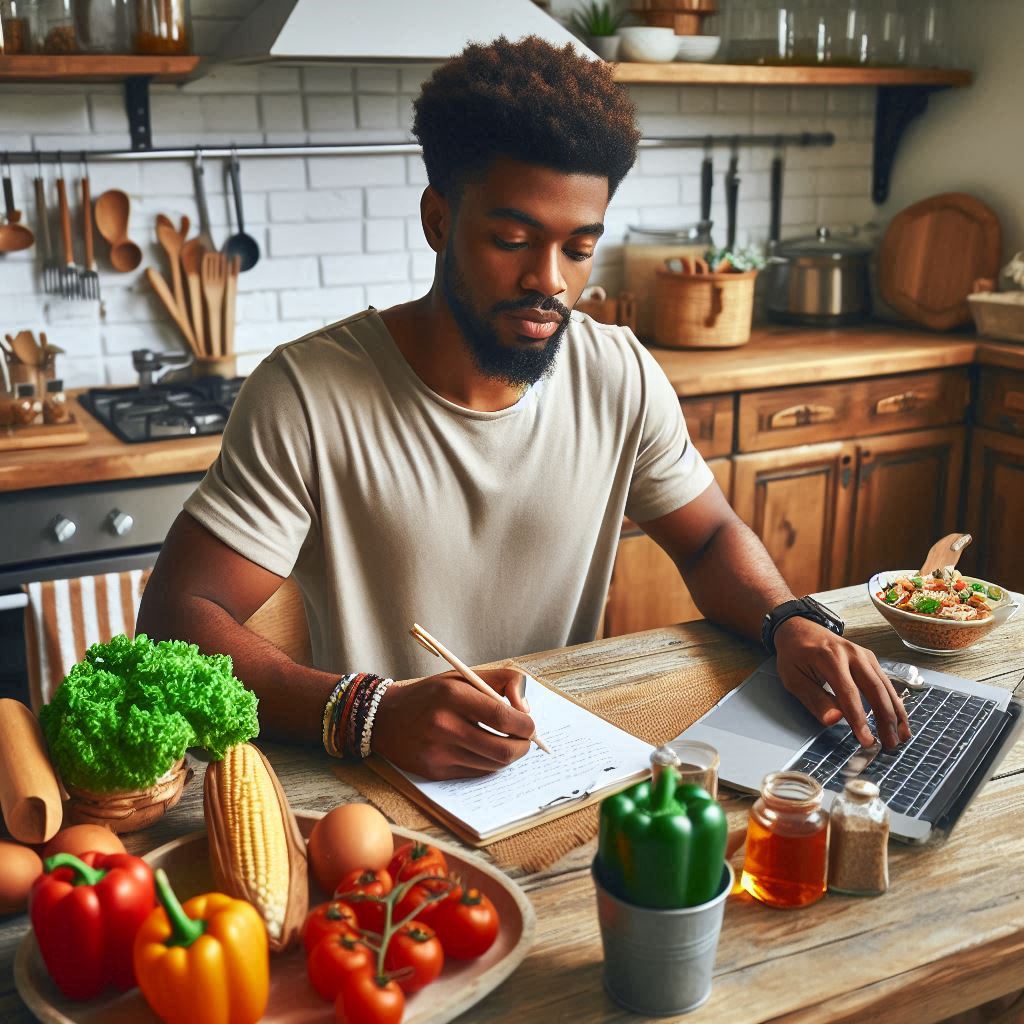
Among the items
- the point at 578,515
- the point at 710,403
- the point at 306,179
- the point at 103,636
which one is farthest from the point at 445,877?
the point at 306,179

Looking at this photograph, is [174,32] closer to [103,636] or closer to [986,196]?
[103,636]

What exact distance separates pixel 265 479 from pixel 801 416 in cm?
198

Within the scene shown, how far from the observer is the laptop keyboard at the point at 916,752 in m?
1.15

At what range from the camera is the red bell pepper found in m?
0.83

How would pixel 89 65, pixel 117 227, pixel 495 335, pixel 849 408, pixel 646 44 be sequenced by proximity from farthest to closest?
pixel 849 408 → pixel 646 44 → pixel 117 227 → pixel 89 65 → pixel 495 335

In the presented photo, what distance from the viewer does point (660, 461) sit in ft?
6.02

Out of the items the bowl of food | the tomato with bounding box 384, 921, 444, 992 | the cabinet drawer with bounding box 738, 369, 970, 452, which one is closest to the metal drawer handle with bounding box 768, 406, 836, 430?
the cabinet drawer with bounding box 738, 369, 970, 452

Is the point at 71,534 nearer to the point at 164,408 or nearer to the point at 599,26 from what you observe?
the point at 164,408

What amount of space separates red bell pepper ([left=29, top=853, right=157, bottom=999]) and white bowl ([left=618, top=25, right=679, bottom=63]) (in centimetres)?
279

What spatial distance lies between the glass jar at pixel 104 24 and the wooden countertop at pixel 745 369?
0.81 metres

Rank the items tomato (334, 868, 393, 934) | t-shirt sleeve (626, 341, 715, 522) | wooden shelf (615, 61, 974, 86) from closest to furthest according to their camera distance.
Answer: tomato (334, 868, 393, 934) < t-shirt sleeve (626, 341, 715, 522) < wooden shelf (615, 61, 974, 86)

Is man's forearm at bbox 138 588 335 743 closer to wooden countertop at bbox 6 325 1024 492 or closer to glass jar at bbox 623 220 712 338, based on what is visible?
wooden countertop at bbox 6 325 1024 492

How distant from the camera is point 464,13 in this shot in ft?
8.77

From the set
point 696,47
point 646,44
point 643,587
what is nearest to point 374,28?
point 646,44
